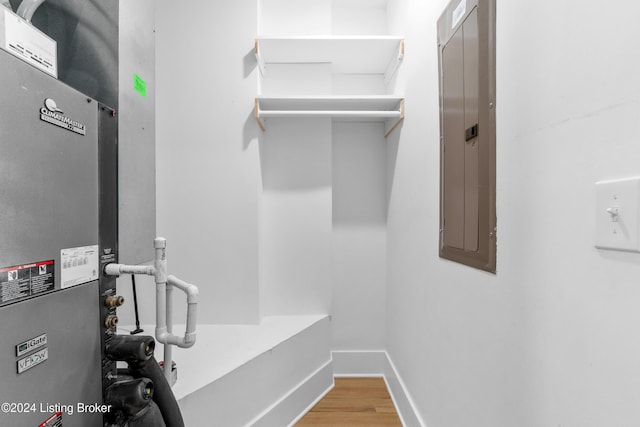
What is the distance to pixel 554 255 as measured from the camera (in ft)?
2.25

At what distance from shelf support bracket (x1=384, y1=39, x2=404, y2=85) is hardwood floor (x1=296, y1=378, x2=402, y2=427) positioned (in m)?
2.24

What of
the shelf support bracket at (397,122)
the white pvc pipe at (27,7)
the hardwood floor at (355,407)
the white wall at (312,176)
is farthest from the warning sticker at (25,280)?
the shelf support bracket at (397,122)

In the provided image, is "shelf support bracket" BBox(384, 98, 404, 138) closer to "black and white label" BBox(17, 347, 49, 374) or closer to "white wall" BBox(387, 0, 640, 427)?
"white wall" BBox(387, 0, 640, 427)

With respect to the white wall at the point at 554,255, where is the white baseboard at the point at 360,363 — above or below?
below

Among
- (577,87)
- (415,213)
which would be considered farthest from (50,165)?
(415,213)

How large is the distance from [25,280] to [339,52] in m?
2.05

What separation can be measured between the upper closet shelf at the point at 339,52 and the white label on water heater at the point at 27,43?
1371 mm

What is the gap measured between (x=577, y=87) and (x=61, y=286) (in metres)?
1.24

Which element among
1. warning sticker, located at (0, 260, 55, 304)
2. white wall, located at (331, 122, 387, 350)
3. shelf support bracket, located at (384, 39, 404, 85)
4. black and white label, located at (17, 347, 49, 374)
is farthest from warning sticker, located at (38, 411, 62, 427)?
shelf support bracket, located at (384, 39, 404, 85)

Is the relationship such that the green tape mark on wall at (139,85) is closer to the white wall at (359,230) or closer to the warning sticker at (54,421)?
the warning sticker at (54,421)

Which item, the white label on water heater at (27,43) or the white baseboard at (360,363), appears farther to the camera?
the white baseboard at (360,363)

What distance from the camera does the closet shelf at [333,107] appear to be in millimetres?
1916

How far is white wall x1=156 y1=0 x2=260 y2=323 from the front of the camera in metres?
2.00

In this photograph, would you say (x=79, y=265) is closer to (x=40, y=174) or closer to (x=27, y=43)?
(x=40, y=174)
